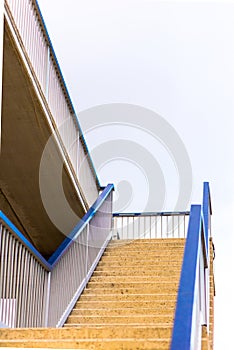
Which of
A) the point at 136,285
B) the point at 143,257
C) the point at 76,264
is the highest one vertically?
the point at 143,257

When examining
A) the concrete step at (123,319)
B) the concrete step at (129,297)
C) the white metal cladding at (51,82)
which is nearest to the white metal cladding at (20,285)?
the concrete step at (123,319)

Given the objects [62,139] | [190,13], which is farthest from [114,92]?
[62,139]

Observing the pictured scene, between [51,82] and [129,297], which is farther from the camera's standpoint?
[51,82]

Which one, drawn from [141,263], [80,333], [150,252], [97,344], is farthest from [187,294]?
[150,252]

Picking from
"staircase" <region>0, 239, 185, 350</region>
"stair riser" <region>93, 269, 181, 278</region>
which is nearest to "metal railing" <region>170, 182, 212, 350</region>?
"staircase" <region>0, 239, 185, 350</region>

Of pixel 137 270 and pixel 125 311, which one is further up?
pixel 137 270

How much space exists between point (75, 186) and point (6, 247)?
5229 mm

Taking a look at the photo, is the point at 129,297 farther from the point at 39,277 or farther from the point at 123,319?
the point at 39,277

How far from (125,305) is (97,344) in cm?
414

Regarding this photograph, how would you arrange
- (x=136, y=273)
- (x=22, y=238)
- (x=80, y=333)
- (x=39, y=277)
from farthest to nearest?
(x=136, y=273) → (x=39, y=277) → (x=22, y=238) → (x=80, y=333)

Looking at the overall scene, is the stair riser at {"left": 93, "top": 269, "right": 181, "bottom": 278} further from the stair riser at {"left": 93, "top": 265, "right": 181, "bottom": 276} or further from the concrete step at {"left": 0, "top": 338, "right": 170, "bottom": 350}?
the concrete step at {"left": 0, "top": 338, "right": 170, "bottom": 350}

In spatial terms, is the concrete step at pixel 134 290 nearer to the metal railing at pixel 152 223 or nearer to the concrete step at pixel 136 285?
the concrete step at pixel 136 285

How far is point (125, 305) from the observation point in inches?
423

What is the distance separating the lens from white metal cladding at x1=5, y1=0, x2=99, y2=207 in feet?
32.8
